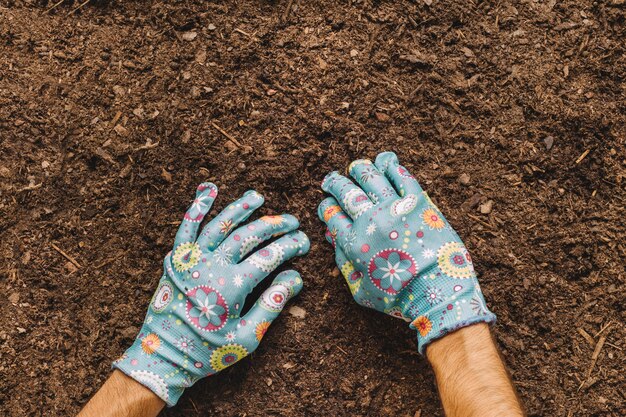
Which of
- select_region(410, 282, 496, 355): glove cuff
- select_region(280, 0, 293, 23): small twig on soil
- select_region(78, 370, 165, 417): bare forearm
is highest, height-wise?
select_region(280, 0, 293, 23): small twig on soil

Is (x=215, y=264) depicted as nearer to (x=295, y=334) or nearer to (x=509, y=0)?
(x=295, y=334)

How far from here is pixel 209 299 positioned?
1876 mm

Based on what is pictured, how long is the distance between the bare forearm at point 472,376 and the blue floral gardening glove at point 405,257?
4 cm

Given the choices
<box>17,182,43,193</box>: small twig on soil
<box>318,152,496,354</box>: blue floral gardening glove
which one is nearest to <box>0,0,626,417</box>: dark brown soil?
<box>17,182,43,193</box>: small twig on soil

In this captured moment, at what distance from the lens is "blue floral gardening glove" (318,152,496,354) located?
182 centimetres

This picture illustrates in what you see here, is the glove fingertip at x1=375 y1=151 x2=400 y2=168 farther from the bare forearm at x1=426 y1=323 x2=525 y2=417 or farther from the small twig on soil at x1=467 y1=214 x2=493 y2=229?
the bare forearm at x1=426 y1=323 x2=525 y2=417

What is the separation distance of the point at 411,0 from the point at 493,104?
1.59ft

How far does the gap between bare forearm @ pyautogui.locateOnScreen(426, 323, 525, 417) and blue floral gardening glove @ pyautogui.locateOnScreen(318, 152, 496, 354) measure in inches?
1.7

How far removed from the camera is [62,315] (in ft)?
6.73

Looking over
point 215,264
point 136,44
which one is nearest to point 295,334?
point 215,264

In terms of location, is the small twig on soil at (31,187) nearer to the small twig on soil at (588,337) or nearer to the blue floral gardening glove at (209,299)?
the blue floral gardening glove at (209,299)

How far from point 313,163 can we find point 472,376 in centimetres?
88

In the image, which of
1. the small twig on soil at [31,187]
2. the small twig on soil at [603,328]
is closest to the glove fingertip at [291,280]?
the small twig on soil at [31,187]

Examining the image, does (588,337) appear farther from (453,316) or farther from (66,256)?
(66,256)
